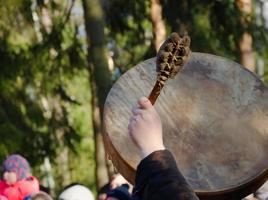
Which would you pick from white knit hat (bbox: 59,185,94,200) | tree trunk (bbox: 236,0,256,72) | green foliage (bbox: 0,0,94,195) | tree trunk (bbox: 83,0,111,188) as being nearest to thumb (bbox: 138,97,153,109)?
white knit hat (bbox: 59,185,94,200)

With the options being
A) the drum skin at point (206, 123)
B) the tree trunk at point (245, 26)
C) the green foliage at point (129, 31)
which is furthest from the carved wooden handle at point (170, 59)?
the green foliage at point (129, 31)

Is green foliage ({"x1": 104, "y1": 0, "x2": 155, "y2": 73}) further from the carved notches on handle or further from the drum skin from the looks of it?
the carved notches on handle

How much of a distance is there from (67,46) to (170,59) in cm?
1207

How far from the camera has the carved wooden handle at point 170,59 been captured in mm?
3148

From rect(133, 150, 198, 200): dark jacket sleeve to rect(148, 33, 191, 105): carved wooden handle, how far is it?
29 cm

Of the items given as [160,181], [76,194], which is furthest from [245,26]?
[160,181]

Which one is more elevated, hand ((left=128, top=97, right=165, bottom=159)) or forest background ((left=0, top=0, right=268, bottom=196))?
hand ((left=128, top=97, right=165, bottom=159))

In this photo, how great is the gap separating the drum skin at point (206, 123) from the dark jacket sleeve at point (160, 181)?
0.65 m

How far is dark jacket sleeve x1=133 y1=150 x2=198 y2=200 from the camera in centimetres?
281

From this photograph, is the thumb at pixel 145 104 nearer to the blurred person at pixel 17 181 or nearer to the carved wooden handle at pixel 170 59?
the carved wooden handle at pixel 170 59

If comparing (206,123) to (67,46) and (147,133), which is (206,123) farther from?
(67,46)

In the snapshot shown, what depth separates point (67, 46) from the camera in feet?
49.7

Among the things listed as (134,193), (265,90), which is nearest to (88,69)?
(265,90)

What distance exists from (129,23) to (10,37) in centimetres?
243
